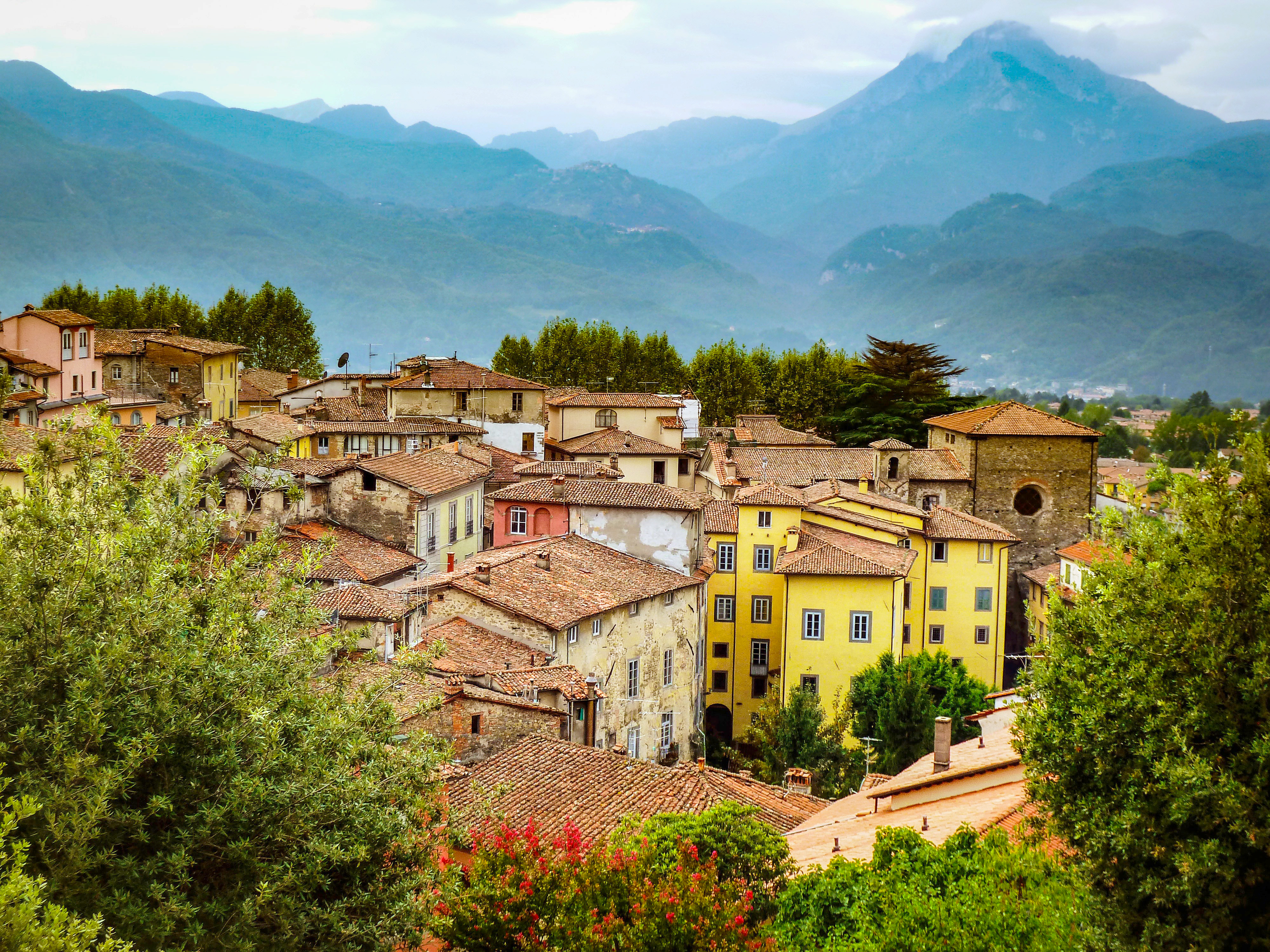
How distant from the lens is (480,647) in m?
26.5

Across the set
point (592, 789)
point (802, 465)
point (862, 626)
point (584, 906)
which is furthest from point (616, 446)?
point (584, 906)

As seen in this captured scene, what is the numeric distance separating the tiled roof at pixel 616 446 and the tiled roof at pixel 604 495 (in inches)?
628

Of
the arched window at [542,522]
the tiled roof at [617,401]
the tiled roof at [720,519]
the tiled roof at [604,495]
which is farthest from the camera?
the tiled roof at [617,401]

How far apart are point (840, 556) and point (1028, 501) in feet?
72.0

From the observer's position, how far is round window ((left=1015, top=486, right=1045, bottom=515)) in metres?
57.4

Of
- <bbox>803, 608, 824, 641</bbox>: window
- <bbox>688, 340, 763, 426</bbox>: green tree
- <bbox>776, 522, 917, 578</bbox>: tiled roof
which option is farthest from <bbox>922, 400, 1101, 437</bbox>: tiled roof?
<bbox>688, 340, 763, 426</bbox>: green tree

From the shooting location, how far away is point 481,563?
98.2 feet

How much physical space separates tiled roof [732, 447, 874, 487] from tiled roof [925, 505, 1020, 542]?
6.16 meters

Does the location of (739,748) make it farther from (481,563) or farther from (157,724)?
(157,724)

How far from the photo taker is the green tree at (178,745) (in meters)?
9.10

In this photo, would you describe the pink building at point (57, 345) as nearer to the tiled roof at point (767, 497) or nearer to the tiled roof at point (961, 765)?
the tiled roof at point (767, 497)

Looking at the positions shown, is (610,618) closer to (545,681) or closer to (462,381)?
(545,681)

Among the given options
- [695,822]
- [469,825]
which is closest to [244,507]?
[469,825]

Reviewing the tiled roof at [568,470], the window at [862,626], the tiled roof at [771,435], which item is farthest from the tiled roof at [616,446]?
the window at [862,626]
